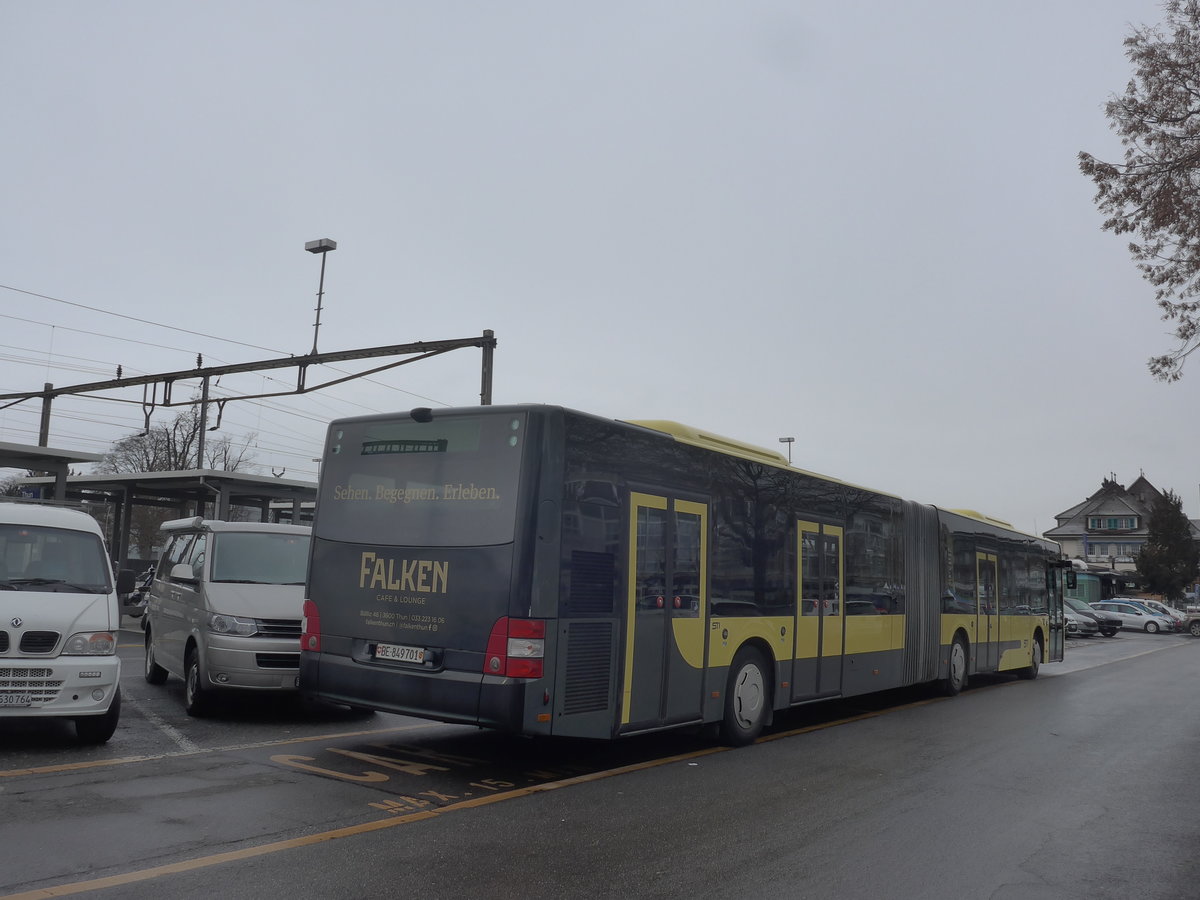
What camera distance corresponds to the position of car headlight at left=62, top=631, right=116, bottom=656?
856cm

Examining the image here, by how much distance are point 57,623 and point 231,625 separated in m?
2.22

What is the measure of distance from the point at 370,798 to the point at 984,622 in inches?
559

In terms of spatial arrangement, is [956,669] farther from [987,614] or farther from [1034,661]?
[1034,661]

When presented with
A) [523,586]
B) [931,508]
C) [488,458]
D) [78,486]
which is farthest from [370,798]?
[78,486]

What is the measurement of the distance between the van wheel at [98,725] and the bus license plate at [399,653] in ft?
7.83

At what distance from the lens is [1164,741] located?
1206 centimetres

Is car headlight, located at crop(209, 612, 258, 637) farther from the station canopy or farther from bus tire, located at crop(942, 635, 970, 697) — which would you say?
the station canopy

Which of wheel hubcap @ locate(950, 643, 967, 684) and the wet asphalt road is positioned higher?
wheel hubcap @ locate(950, 643, 967, 684)

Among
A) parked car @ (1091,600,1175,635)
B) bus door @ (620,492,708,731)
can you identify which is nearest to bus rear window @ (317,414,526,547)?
bus door @ (620,492,708,731)

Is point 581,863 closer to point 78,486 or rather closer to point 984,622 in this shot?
point 984,622

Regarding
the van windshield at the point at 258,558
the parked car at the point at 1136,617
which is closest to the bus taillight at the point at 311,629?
the van windshield at the point at 258,558

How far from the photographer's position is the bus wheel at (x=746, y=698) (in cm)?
1024

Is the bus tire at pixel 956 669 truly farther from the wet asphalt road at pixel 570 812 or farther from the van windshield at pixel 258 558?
the van windshield at pixel 258 558

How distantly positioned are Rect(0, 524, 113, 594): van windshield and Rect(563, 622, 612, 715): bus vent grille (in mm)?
4401
